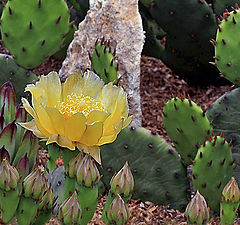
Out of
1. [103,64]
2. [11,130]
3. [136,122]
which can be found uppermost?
[11,130]

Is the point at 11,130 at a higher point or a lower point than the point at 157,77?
higher

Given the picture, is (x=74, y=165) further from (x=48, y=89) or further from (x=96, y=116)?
(x=48, y=89)

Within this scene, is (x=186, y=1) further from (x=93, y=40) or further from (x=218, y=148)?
(x=218, y=148)

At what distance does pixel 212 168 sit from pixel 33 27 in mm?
1027

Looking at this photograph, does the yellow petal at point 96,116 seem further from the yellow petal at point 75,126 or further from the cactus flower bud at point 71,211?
the cactus flower bud at point 71,211

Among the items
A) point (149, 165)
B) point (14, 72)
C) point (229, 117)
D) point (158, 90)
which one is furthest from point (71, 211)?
point (158, 90)

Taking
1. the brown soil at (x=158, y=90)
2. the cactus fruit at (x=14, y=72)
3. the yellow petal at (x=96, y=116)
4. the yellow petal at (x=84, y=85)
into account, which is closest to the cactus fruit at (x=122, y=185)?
the yellow petal at (x=96, y=116)

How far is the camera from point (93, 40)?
282cm

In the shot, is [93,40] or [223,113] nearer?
[223,113]

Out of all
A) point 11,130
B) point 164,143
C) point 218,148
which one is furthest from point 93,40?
point 11,130

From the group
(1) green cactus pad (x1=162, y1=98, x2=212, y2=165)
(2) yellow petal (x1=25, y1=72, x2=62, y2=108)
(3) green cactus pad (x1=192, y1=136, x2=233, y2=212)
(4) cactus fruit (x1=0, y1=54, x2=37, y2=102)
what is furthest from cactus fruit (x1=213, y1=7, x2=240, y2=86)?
(2) yellow petal (x1=25, y1=72, x2=62, y2=108)

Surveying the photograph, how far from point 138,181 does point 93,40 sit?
2.70 ft

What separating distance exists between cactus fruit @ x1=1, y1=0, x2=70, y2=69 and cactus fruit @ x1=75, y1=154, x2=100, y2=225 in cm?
129

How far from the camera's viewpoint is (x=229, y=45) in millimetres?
2340
